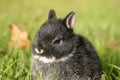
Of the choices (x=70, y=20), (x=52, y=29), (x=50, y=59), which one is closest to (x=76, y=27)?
(x=70, y=20)

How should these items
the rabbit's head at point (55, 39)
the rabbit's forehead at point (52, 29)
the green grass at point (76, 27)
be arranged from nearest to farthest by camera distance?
1. the rabbit's head at point (55, 39)
2. the rabbit's forehead at point (52, 29)
3. the green grass at point (76, 27)

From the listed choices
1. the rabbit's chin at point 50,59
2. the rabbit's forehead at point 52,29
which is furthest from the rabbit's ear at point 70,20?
the rabbit's chin at point 50,59

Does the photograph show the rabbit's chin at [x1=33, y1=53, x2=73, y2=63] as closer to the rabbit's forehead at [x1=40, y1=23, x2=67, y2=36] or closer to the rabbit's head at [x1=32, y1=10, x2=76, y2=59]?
the rabbit's head at [x1=32, y1=10, x2=76, y2=59]

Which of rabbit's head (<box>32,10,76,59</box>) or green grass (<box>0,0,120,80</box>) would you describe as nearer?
rabbit's head (<box>32,10,76,59</box>)

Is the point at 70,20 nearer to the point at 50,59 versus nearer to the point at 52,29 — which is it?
the point at 52,29

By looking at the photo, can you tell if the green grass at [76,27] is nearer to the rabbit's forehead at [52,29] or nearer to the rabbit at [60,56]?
the rabbit at [60,56]

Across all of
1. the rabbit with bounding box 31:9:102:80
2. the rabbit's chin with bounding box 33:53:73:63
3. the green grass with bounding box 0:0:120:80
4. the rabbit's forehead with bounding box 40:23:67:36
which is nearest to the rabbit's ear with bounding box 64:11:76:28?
the rabbit with bounding box 31:9:102:80
